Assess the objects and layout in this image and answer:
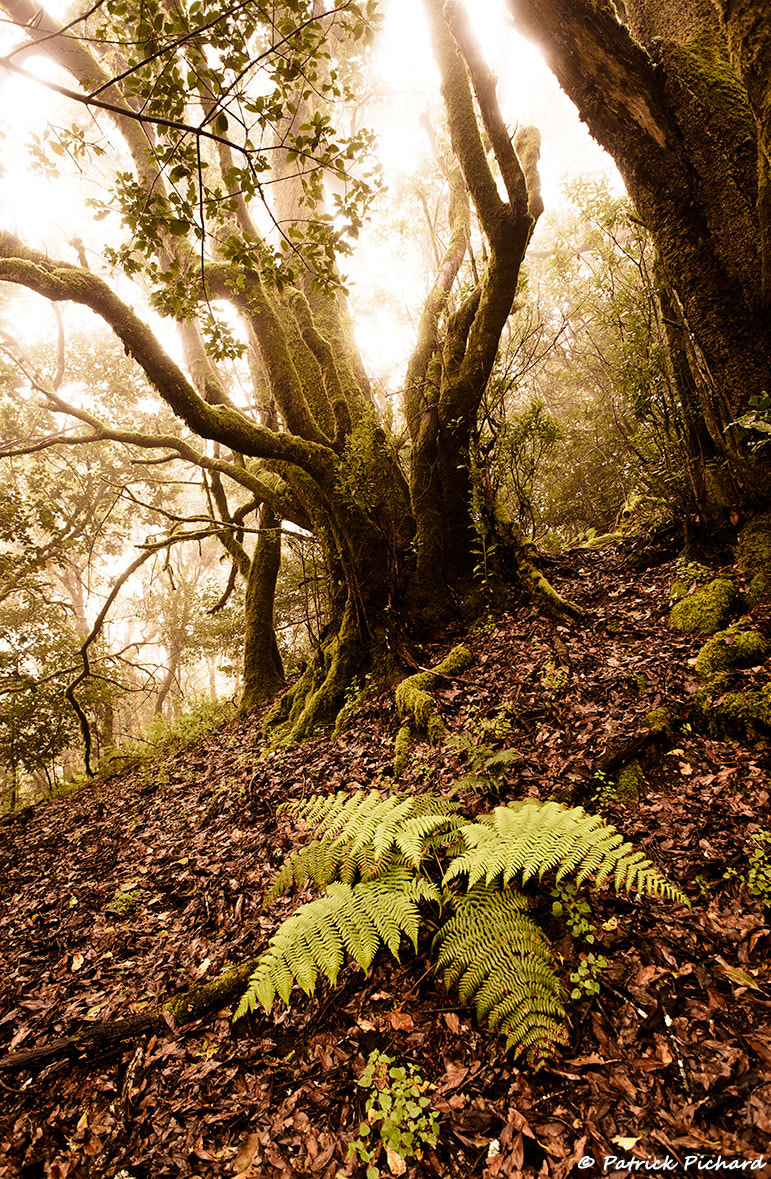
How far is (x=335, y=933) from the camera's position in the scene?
7.10 feet

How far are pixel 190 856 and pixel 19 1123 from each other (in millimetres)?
2174

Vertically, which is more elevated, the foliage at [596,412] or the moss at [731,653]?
the foliage at [596,412]

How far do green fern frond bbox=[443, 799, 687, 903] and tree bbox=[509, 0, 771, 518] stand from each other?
3.70m

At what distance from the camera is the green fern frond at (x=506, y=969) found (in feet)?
6.12

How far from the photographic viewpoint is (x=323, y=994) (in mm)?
2441

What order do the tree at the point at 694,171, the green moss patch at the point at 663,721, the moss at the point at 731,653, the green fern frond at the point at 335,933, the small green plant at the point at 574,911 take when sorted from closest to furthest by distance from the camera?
the green fern frond at the point at 335,933, the small green plant at the point at 574,911, the green moss patch at the point at 663,721, the moss at the point at 731,653, the tree at the point at 694,171

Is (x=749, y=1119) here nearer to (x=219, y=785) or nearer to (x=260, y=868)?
(x=260, y=868)

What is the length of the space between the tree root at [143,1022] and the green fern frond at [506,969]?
120 cm

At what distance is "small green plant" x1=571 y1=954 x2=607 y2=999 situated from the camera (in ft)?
6.68

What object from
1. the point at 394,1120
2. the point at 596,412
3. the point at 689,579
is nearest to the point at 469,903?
the point at 394,1120

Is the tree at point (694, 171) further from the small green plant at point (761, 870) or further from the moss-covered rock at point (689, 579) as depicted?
the small green plant at point (761, 870)

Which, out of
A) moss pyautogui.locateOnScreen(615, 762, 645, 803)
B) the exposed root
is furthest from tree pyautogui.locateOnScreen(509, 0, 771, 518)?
the exposed root

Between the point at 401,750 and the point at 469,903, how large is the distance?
1.96 meters

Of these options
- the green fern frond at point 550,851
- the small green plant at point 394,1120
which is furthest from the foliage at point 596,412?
the small green plant at point 394,1120
